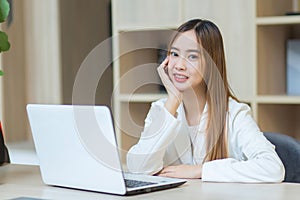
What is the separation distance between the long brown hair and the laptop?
0.88ft

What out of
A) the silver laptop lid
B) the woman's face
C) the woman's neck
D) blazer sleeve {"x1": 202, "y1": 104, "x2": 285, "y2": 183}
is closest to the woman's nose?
the woman's face

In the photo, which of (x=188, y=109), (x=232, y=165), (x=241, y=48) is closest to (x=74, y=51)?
(x=241, y=48)

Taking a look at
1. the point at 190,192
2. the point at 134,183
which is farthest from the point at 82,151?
the point at 190,192

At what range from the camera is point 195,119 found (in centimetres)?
199

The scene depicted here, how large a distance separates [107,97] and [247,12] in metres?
1.30

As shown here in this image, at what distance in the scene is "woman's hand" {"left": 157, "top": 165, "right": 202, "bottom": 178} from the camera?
5.86 feet

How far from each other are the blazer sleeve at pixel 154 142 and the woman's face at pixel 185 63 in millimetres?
97

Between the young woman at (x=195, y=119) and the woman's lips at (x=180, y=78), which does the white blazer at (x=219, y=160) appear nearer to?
the young woman at (x=195, y=119)

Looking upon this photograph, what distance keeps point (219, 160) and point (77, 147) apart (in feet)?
1.35

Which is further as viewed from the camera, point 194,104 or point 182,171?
point 194,104

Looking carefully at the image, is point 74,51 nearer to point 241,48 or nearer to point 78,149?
point 241,48

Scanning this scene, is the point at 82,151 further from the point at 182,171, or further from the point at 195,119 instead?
the point at 195,119

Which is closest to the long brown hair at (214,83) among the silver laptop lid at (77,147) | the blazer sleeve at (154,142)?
the blazer sleeve at (154,142)

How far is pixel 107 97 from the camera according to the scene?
4.04 metres
